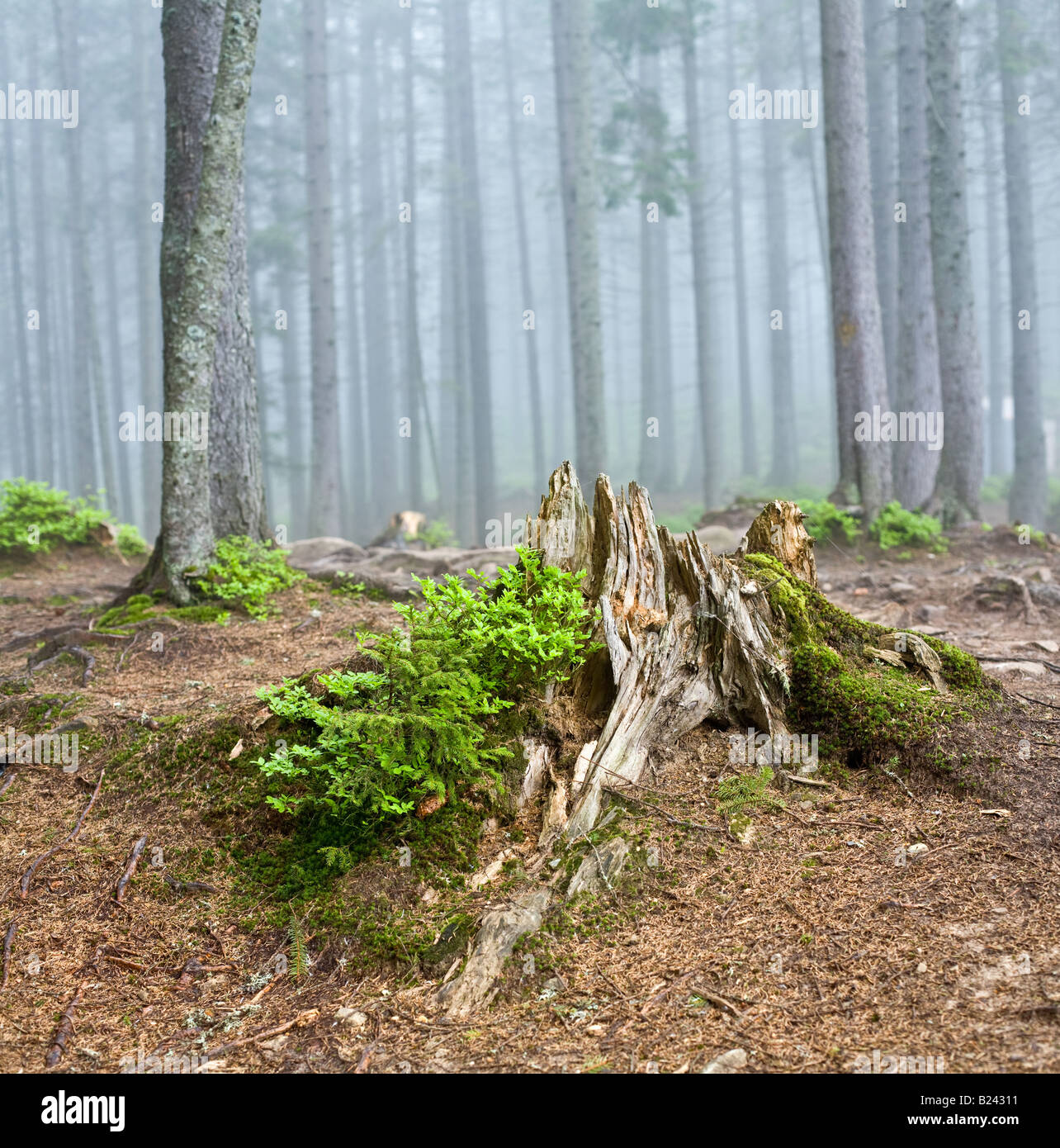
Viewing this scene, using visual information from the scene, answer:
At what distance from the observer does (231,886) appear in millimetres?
3816

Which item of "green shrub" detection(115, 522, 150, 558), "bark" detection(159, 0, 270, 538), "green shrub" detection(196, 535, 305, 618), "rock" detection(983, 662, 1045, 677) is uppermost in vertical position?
"bark" detection(159, 0, 270, 538)

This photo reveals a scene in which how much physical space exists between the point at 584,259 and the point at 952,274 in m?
6.44

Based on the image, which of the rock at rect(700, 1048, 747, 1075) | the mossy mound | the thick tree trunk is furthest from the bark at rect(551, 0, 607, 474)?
the rock at rect(700, 1048, 747, 1075)

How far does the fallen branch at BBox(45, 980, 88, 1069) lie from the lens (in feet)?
9.57

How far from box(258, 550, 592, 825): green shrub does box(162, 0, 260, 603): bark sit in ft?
10.5

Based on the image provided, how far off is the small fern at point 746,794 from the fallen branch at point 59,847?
10.3ft

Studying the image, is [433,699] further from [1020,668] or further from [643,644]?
[1020,668]

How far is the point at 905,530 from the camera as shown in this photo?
1062 centimetres

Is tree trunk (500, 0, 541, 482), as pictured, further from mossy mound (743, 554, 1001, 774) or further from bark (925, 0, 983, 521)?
mossy mound (743, 554, 1001, 774)

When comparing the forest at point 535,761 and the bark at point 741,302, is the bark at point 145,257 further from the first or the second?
the bark at point 741,302

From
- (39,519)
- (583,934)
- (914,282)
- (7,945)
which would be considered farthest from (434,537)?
(583,934)

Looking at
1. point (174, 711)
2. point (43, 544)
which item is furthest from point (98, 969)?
point (43, 544)

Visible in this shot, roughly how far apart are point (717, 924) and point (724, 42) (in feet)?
119

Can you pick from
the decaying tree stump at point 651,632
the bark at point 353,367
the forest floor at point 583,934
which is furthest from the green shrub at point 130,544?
the bark at point 353,367
